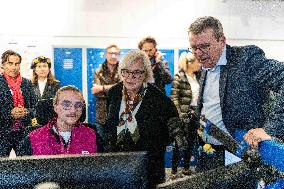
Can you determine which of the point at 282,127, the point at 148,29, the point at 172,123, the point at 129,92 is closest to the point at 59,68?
the point at 148,29

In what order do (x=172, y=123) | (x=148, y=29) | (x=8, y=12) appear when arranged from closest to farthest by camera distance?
1. (x=172, y=123)
2. (x=8, y=12)
3. (x=148, y=29)

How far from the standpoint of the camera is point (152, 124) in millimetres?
2887

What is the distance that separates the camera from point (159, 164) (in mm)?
2871

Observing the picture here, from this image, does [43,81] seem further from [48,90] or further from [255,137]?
[255,137]

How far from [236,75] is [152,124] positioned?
757 mm

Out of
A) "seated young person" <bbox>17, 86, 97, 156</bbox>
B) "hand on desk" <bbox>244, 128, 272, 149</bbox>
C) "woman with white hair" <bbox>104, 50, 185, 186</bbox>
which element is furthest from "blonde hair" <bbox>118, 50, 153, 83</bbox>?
"hand on desk" <bbox>244, 128, 272, 149</bbox>

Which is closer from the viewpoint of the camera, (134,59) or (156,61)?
(134,59)

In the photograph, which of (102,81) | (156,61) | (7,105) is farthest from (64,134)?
(102,81)

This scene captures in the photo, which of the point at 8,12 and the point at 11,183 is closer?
the point at 11,183

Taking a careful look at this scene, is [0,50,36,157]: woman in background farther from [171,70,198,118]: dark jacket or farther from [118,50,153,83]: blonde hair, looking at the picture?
[118,50,153,83]: blonde hair

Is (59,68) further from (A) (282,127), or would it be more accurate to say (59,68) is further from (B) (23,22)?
(A) (282,127)

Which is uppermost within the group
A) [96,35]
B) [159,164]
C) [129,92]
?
[96,35]

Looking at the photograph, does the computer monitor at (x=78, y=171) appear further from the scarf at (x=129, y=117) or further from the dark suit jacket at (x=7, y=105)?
the dark suit jacket at (x=7, y=105)

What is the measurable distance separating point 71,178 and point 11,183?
0.18 metres
